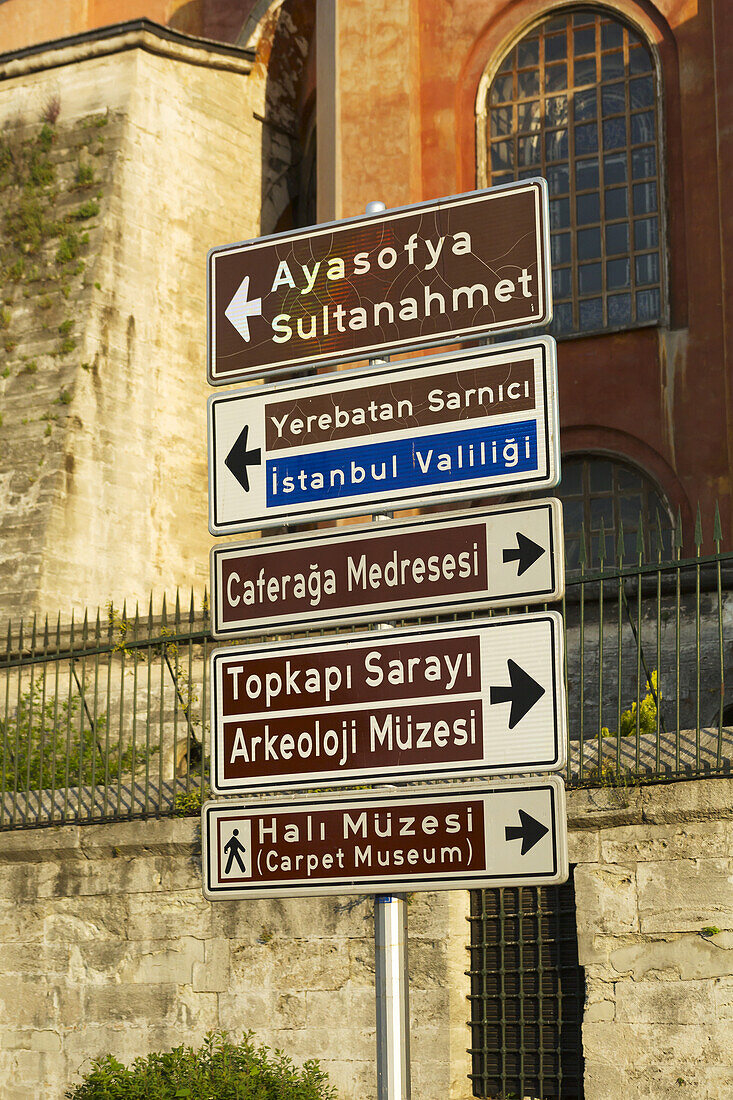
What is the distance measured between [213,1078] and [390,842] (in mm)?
3703

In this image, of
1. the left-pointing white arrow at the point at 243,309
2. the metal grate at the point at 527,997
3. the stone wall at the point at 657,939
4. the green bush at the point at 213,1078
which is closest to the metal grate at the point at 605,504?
the metal grate at the point at 527,997

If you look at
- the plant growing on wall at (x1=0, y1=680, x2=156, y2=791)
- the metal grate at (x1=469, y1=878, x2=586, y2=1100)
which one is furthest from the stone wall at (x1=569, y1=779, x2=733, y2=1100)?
→ the plant growing on wall at (x1=0, y1=680, x2=156, y2=791)

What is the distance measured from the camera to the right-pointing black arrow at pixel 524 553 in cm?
411

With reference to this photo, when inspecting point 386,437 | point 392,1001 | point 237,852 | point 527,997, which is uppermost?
point 386,437

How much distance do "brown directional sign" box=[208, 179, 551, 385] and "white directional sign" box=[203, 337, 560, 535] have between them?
9cm

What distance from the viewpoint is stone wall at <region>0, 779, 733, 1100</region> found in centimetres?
702

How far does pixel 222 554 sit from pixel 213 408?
0.49 m

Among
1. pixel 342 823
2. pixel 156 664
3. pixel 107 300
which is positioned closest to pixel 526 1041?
pixel 342 823

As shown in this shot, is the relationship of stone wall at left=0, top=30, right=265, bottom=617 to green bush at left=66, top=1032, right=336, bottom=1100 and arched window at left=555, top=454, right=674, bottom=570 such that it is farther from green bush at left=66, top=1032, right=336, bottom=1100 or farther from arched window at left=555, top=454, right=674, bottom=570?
green bush at left=66, top=1032, right=336, bottom=1100

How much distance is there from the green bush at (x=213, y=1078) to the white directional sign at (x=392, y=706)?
10.9 feet

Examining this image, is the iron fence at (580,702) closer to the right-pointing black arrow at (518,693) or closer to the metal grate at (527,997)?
the metal grate at (527,997)

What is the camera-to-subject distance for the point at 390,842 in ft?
13.6

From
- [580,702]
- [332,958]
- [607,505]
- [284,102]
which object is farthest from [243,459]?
[284,102]

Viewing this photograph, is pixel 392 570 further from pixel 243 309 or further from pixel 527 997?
pixel 527 997
